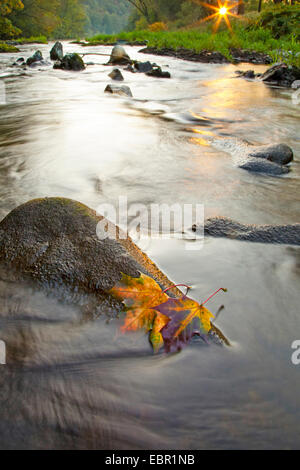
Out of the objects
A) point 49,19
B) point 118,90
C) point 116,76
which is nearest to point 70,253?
point 118,90

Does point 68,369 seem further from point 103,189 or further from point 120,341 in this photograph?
point 103,189

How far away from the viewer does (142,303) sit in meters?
1.38

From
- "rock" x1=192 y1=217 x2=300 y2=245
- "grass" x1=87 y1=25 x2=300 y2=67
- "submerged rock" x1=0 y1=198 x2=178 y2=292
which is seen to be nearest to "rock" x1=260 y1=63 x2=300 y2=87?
"grass" x1=87 y1=25 x2=300 y2=67

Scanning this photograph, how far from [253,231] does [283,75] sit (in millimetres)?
8571

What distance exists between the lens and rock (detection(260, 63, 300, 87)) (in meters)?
8.63

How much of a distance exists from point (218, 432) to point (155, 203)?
1759mm

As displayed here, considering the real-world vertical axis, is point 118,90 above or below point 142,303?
above

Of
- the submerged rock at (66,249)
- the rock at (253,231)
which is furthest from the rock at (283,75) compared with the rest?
the submerged rock at (66,249)

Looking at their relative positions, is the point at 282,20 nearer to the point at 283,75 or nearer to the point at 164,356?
the point at 283,75

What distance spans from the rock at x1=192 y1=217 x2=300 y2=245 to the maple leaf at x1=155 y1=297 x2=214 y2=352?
2.46 feet

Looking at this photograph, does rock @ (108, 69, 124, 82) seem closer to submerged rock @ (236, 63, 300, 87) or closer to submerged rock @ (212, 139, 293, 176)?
submerged rock @ (236, 63, 300, 87)

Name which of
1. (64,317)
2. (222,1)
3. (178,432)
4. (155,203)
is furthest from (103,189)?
(222,1)

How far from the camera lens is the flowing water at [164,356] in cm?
101

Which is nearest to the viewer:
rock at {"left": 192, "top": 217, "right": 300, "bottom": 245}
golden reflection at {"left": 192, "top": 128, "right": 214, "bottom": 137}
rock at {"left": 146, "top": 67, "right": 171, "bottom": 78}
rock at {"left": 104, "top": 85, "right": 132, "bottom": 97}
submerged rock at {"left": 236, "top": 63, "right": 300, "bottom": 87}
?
rock at {"left": 192, "top": 217, "right": 300, "bottom": 245}
